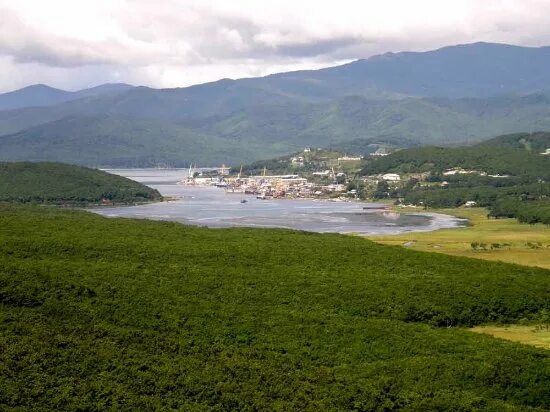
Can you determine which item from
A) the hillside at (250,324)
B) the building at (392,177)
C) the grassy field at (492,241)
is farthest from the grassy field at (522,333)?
the building at (392,177)

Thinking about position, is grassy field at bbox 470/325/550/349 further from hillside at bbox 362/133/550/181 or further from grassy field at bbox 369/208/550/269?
hillside at bbox 362/133/550/181

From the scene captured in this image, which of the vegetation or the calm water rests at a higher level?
the vegetation

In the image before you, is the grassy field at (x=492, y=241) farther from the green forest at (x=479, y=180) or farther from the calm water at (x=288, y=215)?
the calm water at (x=288, y=215)

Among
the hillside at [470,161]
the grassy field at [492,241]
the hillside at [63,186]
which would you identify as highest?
the hillside at [470,161]

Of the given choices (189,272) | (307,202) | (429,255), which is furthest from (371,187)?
(189,272)

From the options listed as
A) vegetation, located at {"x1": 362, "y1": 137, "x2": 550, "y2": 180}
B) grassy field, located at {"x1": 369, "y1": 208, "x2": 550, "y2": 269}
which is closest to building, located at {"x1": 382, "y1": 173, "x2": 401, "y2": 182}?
vegetation, located at {"x1": 362, "y1": 137, "x2": 550, "y2": 180}

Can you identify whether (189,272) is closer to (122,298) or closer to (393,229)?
(122,298)
